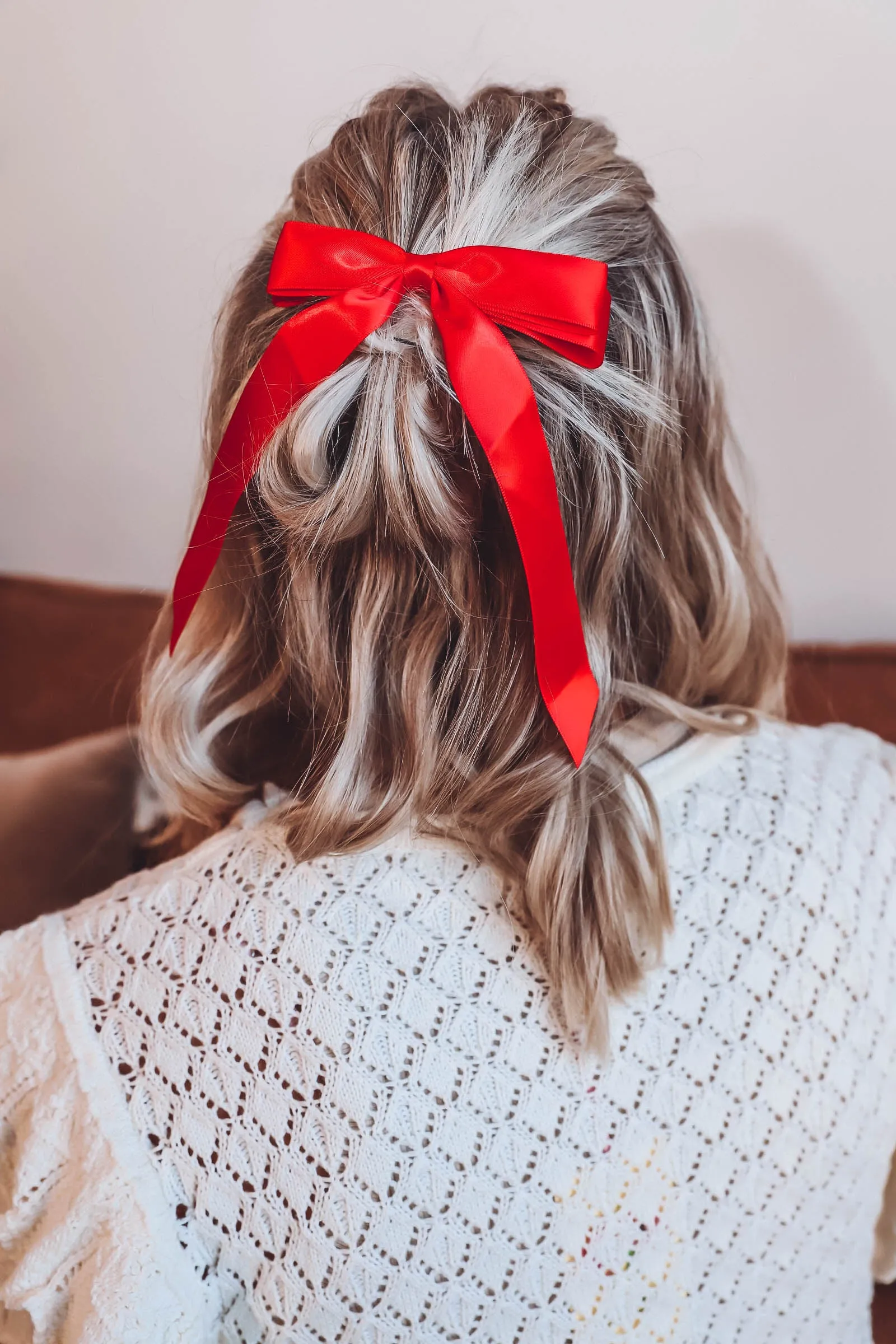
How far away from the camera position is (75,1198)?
1.77 feet

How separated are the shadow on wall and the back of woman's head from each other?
252 mm

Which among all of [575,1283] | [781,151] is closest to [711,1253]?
[575,1283]

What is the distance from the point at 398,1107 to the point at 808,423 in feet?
2.30

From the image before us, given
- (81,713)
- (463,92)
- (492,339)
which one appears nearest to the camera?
(492,339)

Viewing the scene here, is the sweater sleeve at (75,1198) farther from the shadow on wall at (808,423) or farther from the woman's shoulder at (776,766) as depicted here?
the shadow on wall at (808,423)

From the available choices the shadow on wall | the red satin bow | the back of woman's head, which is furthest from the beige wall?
the red satin bow

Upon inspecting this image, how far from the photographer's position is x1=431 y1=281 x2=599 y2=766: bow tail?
479mm

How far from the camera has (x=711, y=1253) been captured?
59 centimetres

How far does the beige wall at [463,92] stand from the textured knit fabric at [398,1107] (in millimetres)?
452

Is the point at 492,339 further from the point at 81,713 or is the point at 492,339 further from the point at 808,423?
the point at 81,713

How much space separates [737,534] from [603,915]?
357 millimetres

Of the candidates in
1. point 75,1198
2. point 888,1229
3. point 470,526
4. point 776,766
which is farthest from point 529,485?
point 888,1229

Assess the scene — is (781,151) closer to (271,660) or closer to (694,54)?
(694,54)

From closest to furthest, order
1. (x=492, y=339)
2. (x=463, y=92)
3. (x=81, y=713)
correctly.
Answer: (x=492, y=339) → (x=463, y=92) → (x=81, y=713)
